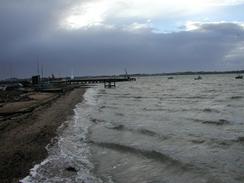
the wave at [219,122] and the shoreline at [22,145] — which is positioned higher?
the shoreline at [22,145]

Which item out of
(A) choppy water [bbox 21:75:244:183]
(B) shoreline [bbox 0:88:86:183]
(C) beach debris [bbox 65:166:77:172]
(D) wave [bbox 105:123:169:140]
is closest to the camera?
(B) shoreline [bbox 0:88:86:183]

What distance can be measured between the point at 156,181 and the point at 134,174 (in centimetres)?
93

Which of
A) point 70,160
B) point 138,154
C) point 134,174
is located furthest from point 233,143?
point 70,160

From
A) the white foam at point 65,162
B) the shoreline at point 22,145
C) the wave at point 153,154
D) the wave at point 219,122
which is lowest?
the wave at point 219,122

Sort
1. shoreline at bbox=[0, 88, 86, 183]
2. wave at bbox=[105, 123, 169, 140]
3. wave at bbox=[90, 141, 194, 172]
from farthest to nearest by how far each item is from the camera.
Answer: wave at bbox=[105, 123, 169, 140] < wave at bbox=[90, 141, 194, 172] < shoreline at bbox=[0, 88, 86, 183]

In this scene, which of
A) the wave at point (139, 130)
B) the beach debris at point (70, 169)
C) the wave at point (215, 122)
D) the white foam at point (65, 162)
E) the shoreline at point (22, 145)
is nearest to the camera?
the white foam at point (65, 162)

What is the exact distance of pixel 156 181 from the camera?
9391 millimetres

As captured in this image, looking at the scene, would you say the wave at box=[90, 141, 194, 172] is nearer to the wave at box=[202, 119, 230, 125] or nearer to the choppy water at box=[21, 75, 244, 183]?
the choppy water at box=[21, 75, 244, 183]

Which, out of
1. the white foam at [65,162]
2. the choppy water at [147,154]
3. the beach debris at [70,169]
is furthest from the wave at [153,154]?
the beach debris at [70,169]

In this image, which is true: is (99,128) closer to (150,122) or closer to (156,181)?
(150,122)

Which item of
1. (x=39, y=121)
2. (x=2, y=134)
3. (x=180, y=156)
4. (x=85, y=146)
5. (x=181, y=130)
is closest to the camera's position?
(x=180, y=156)

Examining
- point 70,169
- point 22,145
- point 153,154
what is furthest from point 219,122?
point 70,169

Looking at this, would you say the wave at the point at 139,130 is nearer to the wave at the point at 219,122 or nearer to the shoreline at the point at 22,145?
the shoreline at the point at 22,145

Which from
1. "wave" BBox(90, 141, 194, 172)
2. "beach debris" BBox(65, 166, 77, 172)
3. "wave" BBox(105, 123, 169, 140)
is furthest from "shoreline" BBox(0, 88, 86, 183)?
"wave" BBox(105, 123, 169, 140)
